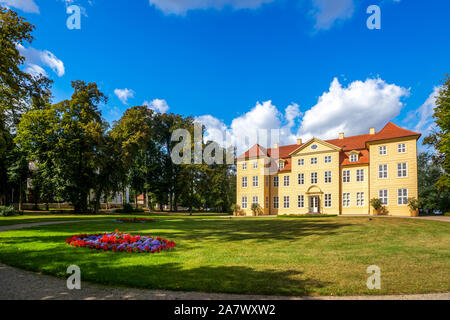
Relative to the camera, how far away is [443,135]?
29109 millimetres

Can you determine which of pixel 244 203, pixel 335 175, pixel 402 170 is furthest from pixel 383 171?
pixel 244 203

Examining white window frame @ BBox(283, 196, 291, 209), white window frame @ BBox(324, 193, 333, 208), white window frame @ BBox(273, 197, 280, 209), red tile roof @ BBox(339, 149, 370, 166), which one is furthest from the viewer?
white window frame @ BBox(273, 197, 280, 209)

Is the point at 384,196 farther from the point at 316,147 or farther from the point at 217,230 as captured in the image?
the point at 217,230

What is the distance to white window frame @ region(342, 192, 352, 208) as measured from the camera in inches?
1421

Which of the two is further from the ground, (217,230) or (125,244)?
(125,244)

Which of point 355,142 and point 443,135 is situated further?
point 355,142

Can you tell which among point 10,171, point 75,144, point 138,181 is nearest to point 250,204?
point 138,181

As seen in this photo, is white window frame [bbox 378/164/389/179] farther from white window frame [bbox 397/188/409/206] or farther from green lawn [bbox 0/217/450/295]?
green lawn [bbox 0/217/450/295]

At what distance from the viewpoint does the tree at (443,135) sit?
27841 millimetres

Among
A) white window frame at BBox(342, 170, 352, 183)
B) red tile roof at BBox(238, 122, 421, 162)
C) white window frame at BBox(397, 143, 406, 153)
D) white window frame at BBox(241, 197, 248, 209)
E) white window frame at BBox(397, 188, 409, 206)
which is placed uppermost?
red tile roof at BBox(238, 122, 421, 162)

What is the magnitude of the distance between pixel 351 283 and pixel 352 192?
1317 inches

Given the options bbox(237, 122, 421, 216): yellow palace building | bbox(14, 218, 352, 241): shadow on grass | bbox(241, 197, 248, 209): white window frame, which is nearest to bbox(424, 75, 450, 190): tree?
bbox(237, 122, 421, 216): yellow palace building

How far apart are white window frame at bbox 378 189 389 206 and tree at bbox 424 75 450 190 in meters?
5.30

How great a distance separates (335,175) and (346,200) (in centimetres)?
365
